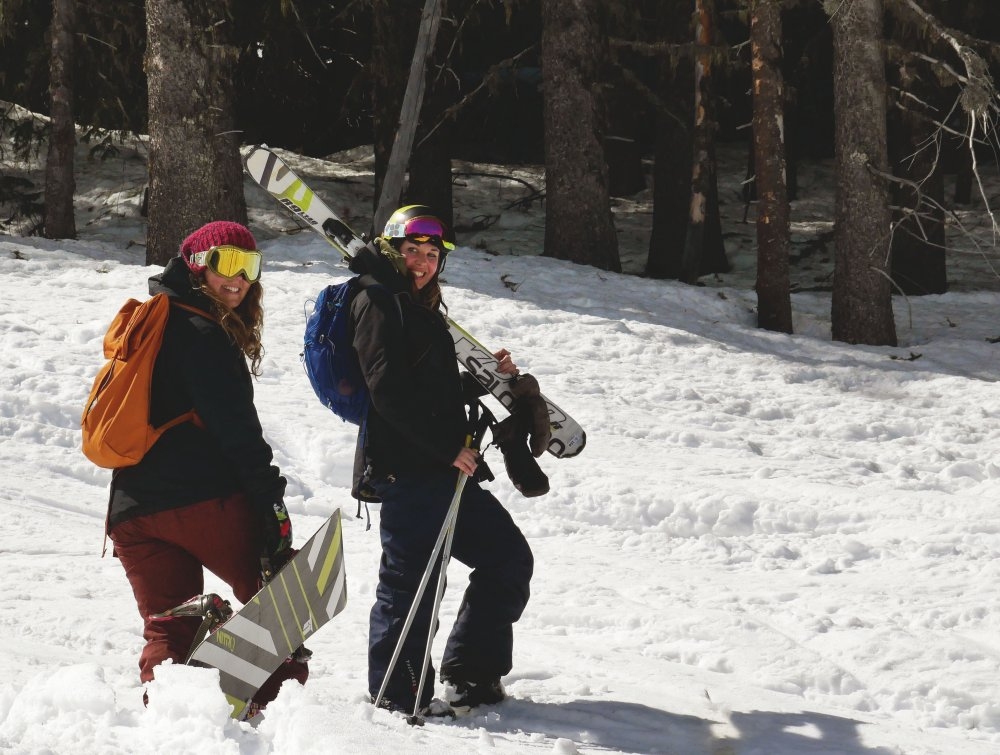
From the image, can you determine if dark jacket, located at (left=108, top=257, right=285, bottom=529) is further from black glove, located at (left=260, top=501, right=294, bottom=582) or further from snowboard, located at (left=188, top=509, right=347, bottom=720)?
snowboard, located at (left=188, top=509, right=347, bottom=720)

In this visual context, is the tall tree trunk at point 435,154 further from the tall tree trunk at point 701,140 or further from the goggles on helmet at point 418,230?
the goggles on helmet at point 418,230

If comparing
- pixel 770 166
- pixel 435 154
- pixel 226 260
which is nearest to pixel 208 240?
pixel 226 260

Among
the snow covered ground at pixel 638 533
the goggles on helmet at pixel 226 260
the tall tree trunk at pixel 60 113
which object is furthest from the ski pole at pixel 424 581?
the tall tree trunk at pixel 60 113

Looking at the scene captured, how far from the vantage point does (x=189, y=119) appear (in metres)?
11.7

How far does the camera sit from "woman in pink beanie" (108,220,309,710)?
3895 mm

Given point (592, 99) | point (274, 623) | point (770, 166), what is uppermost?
point (592, 99)

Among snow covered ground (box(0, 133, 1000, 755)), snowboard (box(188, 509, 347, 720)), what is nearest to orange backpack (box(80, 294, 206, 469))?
snowboard (box(188, 509, 347, 720))

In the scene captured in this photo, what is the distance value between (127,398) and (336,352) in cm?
82

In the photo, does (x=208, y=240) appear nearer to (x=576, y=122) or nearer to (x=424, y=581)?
(x=424, y=581)

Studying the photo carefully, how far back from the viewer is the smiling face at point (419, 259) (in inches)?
180

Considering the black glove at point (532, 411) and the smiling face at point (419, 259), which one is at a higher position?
the smiling face at point (419, 259)

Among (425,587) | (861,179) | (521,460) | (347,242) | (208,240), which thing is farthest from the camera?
(861,179)

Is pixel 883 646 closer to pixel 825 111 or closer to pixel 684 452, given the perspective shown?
pixel 684 452

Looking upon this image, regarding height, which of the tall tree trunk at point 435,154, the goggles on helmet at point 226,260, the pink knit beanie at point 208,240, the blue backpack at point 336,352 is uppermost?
the tall tree trunk at point 435,154
